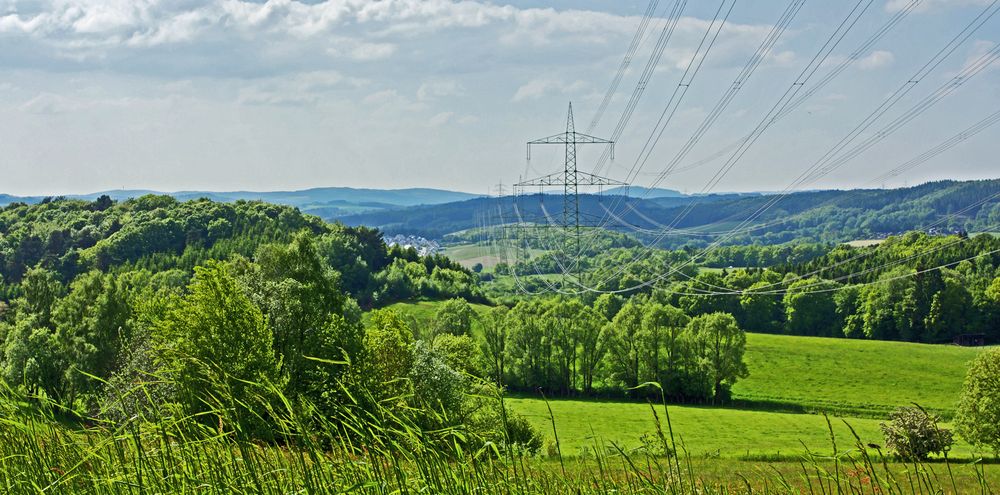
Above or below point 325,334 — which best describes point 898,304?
below

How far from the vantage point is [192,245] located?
6486 inches

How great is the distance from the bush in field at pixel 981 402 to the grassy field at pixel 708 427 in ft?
9.87

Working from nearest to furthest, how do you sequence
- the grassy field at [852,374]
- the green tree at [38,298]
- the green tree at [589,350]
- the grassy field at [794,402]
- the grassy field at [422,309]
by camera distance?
the grassy field at [794,402]
the green tree at [38,298]
the grassy field at [852,374]
the green tree at [589,350]
the grassy field at [422,309]

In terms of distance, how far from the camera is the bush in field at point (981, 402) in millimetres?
54469

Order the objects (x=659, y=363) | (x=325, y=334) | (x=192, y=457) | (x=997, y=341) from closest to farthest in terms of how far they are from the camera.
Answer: (x=192, y=457) < (x=325, y=334) < (x=659, y=363) < (x=997, y=341)

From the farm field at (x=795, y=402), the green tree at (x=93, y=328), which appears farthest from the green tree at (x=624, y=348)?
the green tree at (x=93, y=328)

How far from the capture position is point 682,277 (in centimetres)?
18325

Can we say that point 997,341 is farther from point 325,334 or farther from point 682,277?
point 325,334

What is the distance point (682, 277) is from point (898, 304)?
59689 mm

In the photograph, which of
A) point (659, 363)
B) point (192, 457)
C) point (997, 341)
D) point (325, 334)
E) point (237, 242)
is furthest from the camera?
point (237, 242)

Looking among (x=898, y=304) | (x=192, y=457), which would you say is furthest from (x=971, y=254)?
(x=192, y=457)

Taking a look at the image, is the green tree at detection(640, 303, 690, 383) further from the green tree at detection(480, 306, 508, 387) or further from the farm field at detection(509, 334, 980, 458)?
the green tree at detection(480, 306, 508, 387)

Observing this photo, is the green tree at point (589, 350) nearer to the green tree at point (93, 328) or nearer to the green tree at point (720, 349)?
the green tree at point (720, 349)

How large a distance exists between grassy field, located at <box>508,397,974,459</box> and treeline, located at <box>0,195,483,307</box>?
72.1 meters
